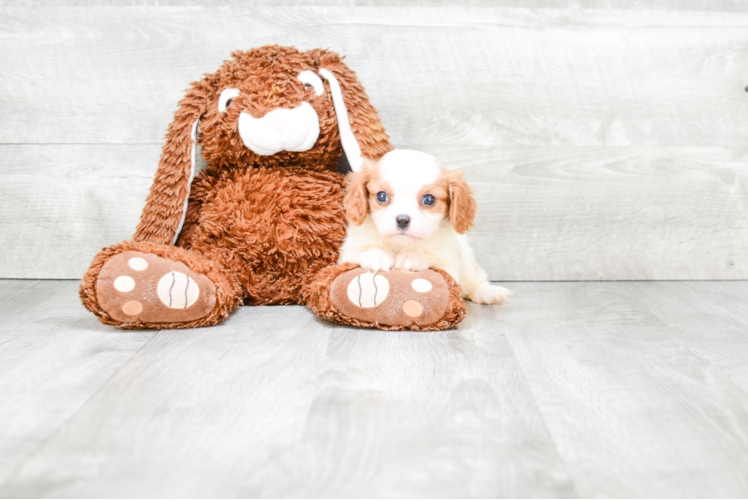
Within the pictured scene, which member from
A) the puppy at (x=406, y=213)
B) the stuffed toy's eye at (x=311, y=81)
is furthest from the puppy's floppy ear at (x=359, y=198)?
the stuffed toy's eye at (x=311, y=81)

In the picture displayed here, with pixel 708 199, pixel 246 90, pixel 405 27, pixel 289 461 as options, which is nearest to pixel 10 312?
pixel 246 90

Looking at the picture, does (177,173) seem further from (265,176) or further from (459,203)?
(459,203)

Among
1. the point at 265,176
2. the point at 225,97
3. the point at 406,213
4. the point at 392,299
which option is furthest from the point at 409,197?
the point at 225,97

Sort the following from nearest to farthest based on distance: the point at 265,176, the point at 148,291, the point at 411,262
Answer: the point at 148,291, the point at 411,262, the point at 265,176

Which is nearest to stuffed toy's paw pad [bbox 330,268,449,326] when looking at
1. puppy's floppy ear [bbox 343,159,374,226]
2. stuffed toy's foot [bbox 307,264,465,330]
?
stuffed toy's foot [bbox 307,264,465,330]

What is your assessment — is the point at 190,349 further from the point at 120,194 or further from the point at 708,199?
the point at 708,199

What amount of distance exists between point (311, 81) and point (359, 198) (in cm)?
28

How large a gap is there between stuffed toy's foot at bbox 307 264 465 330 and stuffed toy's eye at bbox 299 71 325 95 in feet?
1.29

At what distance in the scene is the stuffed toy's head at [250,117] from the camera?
1197 millimetres

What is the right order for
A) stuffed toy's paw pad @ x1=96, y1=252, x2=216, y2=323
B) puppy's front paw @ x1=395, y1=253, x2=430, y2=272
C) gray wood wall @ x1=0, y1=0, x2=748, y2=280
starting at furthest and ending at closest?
gray wood wall @ x1=0, y1=0, x2=748, y2=280, puppy's front paw @ x1=395, y1=253, x2=430, y2=272, stuffed toy's paw pad @ x1=96, y1=252, x2=216, y2=323

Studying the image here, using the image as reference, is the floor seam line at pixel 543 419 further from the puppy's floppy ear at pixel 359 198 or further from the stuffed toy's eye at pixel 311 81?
the stuffed toy's eye at pixel 311 81

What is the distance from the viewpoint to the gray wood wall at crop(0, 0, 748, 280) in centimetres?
144

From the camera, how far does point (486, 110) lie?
1.48 metres

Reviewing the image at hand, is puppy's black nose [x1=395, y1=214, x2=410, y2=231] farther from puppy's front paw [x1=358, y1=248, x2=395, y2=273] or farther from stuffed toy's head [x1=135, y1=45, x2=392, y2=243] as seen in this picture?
stuffed toy's head [x1=135, y1=45, x2=392, y2=243]
